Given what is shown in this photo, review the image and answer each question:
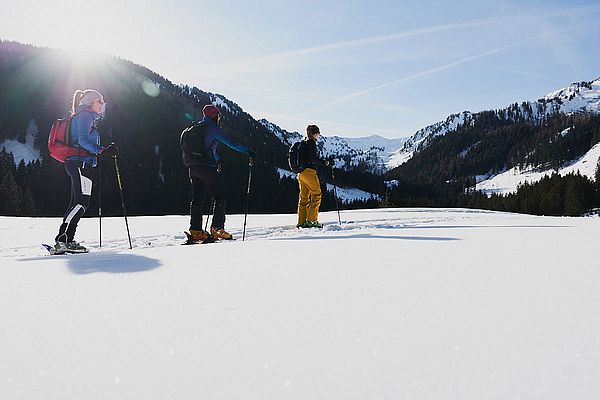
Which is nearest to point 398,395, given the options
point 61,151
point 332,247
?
point 332,247

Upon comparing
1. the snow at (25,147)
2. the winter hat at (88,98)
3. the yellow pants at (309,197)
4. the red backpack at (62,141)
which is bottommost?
the yellow pants at (309,197)

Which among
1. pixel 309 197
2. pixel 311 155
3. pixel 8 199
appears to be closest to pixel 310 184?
pixel 309 197

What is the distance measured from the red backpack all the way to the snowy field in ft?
9.96

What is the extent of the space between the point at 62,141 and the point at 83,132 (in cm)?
39

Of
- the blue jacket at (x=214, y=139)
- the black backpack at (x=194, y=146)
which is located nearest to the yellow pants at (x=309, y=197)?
the blue jacket at (x=214, y=139)

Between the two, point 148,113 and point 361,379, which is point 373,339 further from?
point 148,113

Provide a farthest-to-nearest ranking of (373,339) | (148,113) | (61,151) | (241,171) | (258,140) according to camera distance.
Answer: (258,140) → (148,113) → (241,171) → (61,151) → (373,339)

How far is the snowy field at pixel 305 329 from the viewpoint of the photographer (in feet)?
4.30

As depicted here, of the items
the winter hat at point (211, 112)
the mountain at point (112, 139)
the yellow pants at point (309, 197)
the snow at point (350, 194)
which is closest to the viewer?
the winter hat at point (211, 112)

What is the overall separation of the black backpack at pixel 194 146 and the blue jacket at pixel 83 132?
142 centimetres

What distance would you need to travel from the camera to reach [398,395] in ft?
4.06

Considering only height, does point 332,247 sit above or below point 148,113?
below

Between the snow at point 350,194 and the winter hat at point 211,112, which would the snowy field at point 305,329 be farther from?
the snow at point 350,194

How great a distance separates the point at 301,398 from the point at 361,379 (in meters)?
0.23
